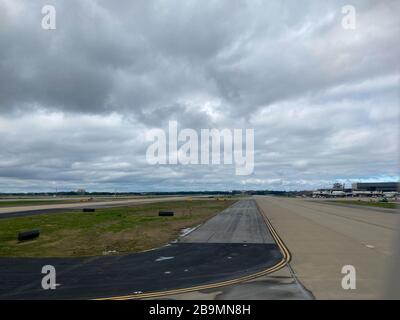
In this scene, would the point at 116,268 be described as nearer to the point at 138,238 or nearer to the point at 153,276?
the point at 153,276

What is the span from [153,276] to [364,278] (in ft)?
24.9

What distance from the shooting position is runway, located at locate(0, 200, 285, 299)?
13.3m

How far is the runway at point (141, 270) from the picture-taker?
43.5 ft

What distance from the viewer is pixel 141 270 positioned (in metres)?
16.8
